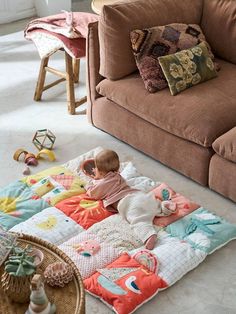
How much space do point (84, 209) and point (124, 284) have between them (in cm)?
54

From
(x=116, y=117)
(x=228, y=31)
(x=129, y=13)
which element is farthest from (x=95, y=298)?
(x=228, y=31)

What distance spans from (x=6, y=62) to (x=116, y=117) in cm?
149

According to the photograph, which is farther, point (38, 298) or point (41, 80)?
point (41, 80)

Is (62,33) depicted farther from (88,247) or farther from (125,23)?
(88,247)

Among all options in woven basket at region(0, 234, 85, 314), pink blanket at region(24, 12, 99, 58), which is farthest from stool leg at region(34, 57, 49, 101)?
woven basket at region(0, 234, 85, 314)

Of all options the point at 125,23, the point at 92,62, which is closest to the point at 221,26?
the point at 125,23

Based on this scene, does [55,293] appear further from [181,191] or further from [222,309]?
[181,191]

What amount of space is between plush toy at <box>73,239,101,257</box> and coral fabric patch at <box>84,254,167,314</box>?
4.2 inches

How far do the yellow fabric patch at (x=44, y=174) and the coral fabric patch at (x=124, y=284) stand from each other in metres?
0.74

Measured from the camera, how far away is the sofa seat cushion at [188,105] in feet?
9.43

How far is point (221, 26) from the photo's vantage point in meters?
3.36

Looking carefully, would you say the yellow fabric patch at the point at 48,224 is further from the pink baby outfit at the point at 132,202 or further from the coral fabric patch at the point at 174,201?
the coral fabric patch at the point at 174,201

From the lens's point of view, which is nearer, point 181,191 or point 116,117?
point 181,191

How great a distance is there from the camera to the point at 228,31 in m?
3.34
